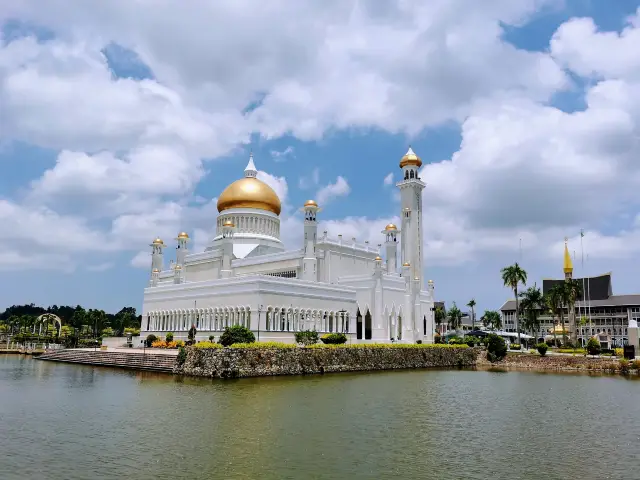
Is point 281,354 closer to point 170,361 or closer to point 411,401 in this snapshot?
point 170,361

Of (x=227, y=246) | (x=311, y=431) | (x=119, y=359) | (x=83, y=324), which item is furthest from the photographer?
(x=83, y=324)

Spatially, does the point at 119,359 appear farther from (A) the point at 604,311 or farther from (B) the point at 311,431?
(A) the point at 604,311

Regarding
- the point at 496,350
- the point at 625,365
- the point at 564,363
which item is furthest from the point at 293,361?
the point at 625,365

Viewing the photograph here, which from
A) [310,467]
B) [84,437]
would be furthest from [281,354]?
[310,467]

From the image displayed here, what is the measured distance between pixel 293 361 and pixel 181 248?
3674 cm

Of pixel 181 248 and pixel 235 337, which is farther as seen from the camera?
pixel 181 248

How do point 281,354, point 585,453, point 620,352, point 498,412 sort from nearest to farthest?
point 585,453 → point 498,412 → point 281,354 → point 620,352

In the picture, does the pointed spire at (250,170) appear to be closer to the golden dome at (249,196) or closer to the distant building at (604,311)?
the golden dome at (249,196)

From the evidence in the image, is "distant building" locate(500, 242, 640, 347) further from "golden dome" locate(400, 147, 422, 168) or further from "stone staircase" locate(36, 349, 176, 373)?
"stone staircase" locate(36, 349, 176, 373)

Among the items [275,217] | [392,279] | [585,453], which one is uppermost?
[275,217]

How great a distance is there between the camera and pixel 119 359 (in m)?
45.5

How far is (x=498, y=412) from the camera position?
943 inches

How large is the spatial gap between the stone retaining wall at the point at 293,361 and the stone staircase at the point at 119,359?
2.47 meters

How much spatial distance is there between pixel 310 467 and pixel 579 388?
2472cm
